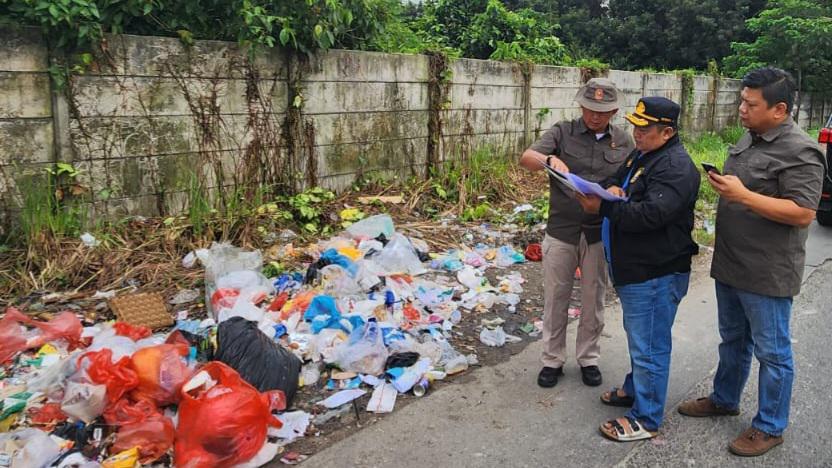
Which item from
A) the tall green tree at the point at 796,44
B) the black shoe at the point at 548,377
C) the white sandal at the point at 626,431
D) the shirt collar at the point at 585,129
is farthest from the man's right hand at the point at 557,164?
the tall green tree at the point at 796,44

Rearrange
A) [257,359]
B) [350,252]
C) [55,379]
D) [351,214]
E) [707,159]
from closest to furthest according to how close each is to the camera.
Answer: [55,379], [257,359], [350,252], [351,214], [707,159]

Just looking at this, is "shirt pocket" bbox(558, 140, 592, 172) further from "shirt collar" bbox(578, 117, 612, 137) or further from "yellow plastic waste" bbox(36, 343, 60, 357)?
"yellow plastic waste" bbox(36, 343, 60, 357)

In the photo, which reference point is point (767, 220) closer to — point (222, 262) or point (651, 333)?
point (651, 333)

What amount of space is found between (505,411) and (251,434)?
1395 mm

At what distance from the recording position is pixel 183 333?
4.05 metres

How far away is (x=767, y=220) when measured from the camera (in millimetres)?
2967

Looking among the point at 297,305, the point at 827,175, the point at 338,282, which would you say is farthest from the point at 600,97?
the point at 827,175

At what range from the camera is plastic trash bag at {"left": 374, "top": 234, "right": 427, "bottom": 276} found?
5.57 metres

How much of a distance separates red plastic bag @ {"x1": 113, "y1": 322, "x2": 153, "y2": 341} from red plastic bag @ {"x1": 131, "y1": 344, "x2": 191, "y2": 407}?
719mm

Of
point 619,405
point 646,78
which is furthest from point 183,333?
point 646,78

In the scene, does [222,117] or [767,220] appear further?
[222,117]

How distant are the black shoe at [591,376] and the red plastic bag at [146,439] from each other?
7.76ft

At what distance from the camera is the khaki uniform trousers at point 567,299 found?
3.82 m

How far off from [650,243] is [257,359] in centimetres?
216
